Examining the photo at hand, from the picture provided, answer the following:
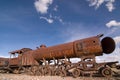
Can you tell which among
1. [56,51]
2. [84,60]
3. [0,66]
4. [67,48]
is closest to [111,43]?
[84,60]

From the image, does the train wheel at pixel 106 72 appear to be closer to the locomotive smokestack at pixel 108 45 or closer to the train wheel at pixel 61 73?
the locomotive smokestack at pixel 108 45

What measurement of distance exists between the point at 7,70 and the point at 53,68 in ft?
40.6

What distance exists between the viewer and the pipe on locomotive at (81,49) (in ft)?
46.7

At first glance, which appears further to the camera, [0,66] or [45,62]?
[0,66]

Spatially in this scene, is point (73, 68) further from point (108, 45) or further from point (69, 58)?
point (108, 45)

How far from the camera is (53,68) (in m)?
17.6

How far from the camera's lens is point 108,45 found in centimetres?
1608

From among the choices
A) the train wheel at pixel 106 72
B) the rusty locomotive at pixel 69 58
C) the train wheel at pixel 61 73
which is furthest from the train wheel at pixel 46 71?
the train wheel at pixel 106 72

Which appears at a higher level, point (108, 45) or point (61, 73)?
point (108, 45)

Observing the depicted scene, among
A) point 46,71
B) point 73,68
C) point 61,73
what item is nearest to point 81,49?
point 73,68

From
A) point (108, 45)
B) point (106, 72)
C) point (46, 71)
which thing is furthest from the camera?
point (46, 71)

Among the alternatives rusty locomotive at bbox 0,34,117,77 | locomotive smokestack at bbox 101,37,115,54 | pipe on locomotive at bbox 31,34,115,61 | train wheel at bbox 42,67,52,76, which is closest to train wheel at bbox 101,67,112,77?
rusty locomotive at bbox 0,34,117,77

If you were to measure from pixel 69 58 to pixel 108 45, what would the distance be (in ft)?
14.9

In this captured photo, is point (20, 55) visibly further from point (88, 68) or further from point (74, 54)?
point (88, 68)
